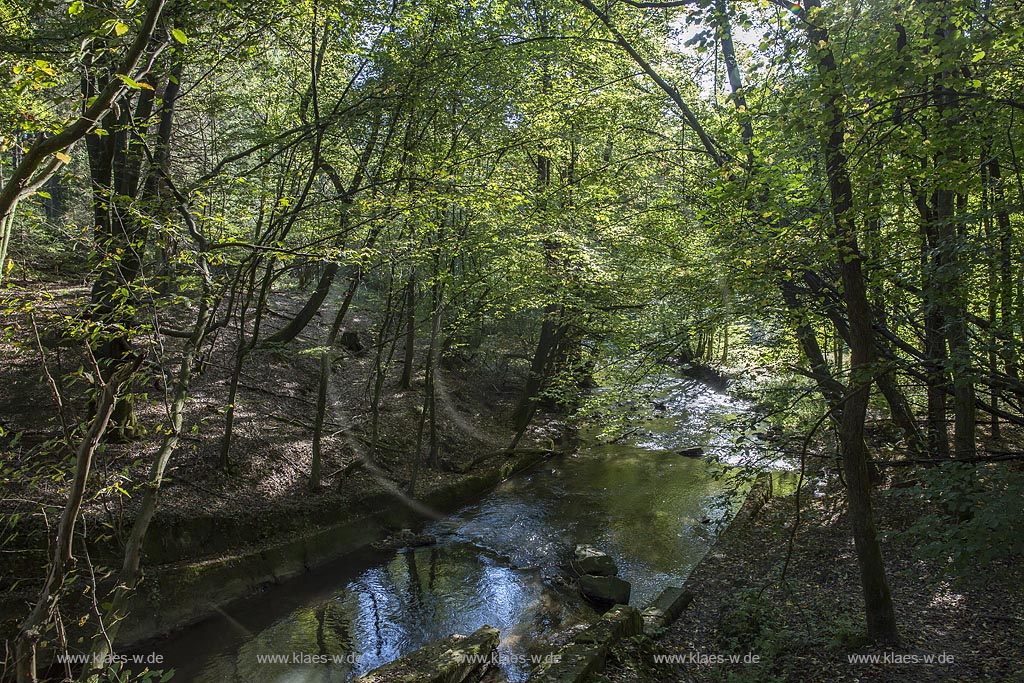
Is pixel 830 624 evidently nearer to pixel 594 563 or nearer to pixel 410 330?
pixel 594 563

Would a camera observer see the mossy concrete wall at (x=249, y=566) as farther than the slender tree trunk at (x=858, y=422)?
Yes

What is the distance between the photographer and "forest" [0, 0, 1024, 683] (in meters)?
4.68

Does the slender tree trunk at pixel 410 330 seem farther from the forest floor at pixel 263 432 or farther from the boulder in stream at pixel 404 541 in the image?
the boulder in stream at pixel 404 541

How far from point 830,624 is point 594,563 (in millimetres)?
3753

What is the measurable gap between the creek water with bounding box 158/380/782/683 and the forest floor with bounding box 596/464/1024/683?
3.37 ft

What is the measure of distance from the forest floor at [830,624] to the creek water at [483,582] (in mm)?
1028

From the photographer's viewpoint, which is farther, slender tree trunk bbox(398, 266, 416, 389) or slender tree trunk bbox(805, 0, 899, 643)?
slender tree trunk bbox(398, 266, 416, 389)

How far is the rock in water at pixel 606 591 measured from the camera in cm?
846

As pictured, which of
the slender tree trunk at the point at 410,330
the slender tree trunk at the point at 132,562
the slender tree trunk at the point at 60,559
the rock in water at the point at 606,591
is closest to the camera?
the slender tree trunk at the point at 60,559

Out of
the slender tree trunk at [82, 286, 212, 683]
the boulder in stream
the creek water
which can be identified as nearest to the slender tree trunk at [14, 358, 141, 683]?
the slender tree trunk at [82, 286, 212, 683]

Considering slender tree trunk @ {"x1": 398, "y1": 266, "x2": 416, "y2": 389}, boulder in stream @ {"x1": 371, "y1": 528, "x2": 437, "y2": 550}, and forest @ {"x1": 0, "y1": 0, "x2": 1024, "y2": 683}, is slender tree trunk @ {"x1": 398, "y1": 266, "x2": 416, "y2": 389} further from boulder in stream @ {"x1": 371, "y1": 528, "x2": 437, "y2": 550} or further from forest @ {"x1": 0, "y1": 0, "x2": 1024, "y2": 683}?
boulder in stream @ {"x1": 371, "y1": 528, "x2": 437, "y2": 550}

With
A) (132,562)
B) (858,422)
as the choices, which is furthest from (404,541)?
(132,562)

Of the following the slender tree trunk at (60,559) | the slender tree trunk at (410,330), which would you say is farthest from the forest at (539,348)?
Answer: the slender tree trunk at (410,330)

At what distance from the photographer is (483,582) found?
947cm
